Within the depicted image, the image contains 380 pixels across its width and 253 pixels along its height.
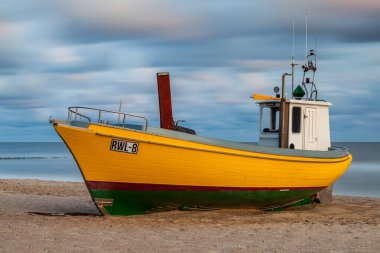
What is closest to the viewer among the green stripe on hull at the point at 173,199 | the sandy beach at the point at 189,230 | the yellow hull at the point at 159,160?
the sandy beach at the point at 189,230

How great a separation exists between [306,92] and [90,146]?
23.0 ft

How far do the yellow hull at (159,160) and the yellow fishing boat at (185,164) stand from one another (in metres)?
0.02

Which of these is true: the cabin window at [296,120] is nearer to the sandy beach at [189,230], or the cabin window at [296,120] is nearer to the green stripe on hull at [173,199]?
the green stripe on hull at [173,199]

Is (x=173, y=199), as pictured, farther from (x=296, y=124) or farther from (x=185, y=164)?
(x=296, y=124)

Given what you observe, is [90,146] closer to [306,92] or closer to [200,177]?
[200,177]

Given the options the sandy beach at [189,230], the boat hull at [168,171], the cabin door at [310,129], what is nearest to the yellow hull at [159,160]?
the boat hull at [168,171]

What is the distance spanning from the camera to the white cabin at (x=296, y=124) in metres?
16.7

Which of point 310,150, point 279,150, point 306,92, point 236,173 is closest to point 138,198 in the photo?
point 236,173

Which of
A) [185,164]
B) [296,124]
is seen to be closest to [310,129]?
[296,124]

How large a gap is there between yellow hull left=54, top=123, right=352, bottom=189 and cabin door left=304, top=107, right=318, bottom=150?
7.30 feet

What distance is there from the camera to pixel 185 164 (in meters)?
14.0

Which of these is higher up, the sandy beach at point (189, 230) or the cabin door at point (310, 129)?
the cabin door at point (310, 129)

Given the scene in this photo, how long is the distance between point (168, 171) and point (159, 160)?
0.37 meters

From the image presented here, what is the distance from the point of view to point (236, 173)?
14.8 m
